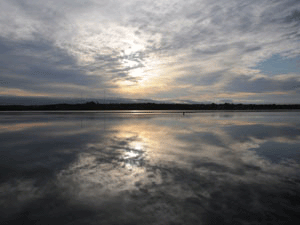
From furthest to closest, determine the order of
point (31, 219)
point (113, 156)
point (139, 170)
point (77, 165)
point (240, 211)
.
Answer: point (113, 156)
point (77, 165)
point (139, 170)
point (240, 211)
point (31, 219)

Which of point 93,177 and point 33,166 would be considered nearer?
point 93,177

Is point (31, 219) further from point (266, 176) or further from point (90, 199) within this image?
point (266, 176)

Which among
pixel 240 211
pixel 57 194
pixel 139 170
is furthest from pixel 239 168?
pixel 57 194

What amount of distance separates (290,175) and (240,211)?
11.5 feet

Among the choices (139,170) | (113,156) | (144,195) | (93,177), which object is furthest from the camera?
(113,156)

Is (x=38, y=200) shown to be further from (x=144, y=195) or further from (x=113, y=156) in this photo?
(x=113, y=156)

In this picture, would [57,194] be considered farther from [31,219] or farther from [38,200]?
[31,219]

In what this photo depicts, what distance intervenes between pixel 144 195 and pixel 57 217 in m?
2.14

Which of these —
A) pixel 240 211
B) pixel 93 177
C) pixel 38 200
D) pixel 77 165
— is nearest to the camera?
pixel 240 211

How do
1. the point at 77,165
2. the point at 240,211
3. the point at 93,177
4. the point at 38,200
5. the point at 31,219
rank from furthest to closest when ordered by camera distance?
the point at 77,165
the point at 93,177
the point at 38,200
the point at 240,211
the point at 31,219

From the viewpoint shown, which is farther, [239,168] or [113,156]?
[113,156]

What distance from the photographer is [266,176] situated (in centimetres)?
654

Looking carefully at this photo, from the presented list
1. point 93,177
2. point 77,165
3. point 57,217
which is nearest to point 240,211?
point 57,217

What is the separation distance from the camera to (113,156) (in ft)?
30.4
